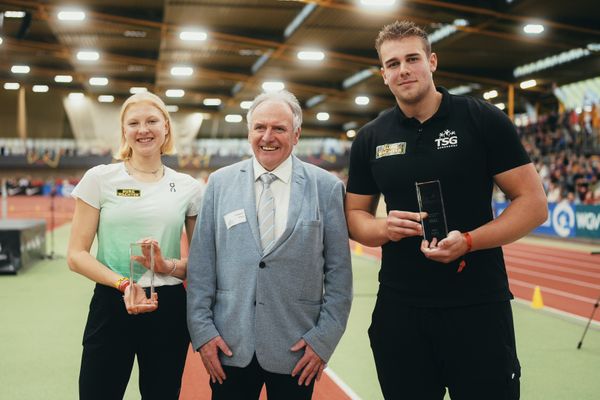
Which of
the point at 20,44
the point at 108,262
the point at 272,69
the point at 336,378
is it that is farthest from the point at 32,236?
the point at 272,69

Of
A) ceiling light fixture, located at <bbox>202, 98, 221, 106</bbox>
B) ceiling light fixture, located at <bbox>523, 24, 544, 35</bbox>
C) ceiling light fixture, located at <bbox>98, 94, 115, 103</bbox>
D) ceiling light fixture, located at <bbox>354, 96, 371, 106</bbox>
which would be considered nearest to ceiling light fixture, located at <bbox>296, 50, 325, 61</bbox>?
ceiling light fixture, located at <bbox>523, 24, 544, 35</bbox>

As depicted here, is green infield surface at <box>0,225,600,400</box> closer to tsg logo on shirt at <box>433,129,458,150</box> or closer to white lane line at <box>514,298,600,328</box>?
white lane line at <box>514,298,600,328</box>

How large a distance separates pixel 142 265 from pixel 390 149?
3.68ft

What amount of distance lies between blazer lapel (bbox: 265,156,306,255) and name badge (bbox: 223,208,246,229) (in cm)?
17

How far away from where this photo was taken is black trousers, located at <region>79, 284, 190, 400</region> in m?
2.64

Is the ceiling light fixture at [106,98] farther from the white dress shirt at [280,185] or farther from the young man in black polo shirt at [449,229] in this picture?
the young man in black polo shirt at [449,229]

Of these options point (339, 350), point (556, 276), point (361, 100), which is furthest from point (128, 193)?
point (361, 100)

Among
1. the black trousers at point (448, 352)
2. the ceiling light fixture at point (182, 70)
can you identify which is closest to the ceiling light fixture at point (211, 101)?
the ceiling light fixture at point (182, 70)

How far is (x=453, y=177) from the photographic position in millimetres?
2416

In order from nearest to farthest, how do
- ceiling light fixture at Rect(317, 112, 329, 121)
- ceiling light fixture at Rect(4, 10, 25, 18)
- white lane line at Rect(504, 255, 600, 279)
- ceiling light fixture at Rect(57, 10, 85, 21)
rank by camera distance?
white lane line at Rect(504, 255, 600, 279) < ceiling light fixture at Rect(57, 10, 85, 21) < ceiling light fixture at Rect(4, 10, 25, 18) < ceiling light fixture at Rect(317, 112, 329, 121)

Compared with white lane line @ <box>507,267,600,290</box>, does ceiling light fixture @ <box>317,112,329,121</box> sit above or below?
above

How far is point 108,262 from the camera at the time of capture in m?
2.74

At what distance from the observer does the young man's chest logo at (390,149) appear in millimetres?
2508

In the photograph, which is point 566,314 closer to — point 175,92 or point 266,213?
point 266,213
